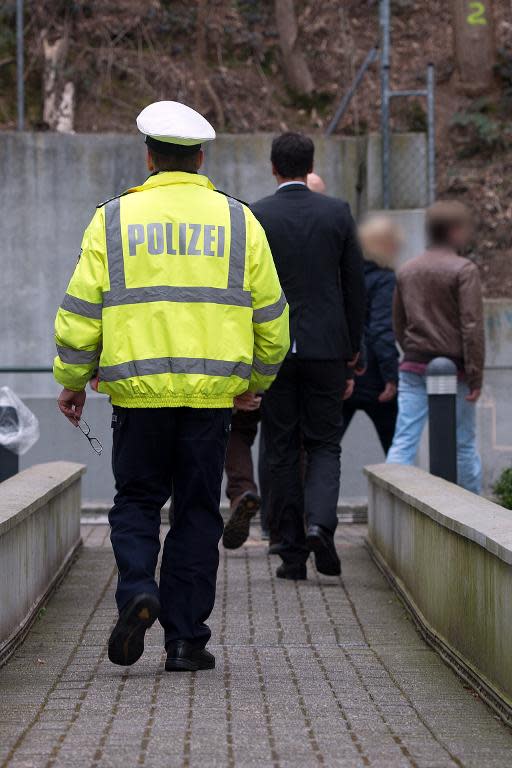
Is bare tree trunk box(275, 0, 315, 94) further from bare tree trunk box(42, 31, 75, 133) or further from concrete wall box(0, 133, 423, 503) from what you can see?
concrete wall box(0, 133, 423, 503)

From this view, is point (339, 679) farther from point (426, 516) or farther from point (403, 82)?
point (403, 82)

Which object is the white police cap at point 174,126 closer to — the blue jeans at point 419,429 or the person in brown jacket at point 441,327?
the person in brown jacket at point 441,327

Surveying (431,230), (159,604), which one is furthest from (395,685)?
(431,230)

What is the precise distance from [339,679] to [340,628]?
3.75ft

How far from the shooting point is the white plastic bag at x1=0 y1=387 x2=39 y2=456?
8016mm

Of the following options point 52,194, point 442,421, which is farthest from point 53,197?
point 442,421

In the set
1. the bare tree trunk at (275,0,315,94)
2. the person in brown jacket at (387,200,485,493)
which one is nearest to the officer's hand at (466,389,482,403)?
the person in brown jacket at (387,200,485,493)

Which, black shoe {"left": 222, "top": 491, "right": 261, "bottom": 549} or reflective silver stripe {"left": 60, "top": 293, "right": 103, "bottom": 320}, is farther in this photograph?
black shoe {"left": 222, "top": 491, "right": 261, "bottom": 549}

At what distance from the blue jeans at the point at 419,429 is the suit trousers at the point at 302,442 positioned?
1.94 meters

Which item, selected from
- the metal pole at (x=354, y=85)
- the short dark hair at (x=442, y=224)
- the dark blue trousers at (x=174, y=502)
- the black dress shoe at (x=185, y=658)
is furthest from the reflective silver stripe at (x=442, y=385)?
the metal pole at (x=354, y=85)

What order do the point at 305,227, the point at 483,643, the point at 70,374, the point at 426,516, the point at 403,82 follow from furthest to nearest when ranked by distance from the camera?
the point at 403,82 → the point at 305,227 → the point at 426,516 → the point at 70,374 → the point at 483,643

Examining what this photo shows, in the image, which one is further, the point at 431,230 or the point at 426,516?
the point at 431,230

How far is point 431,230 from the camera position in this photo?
9.14 m

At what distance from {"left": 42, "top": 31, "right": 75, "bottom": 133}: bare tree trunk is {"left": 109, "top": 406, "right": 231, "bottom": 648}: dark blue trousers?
444 inches
